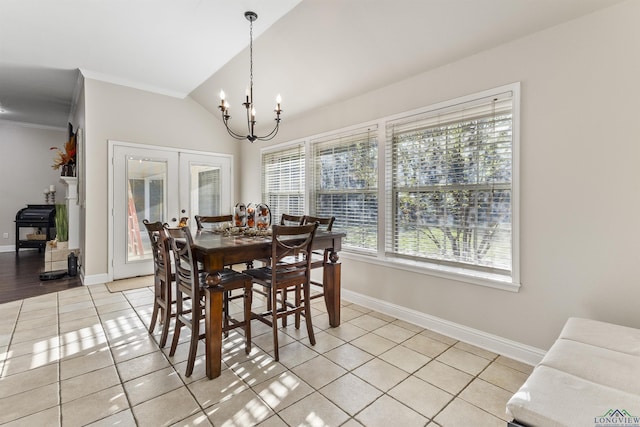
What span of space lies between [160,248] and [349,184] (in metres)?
2.17

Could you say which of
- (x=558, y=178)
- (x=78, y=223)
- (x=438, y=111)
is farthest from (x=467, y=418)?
(x=78, y=223)

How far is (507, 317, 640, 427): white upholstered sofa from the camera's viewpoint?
1081 mm

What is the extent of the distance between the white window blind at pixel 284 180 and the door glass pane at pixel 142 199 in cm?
163

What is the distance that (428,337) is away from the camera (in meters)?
2.77

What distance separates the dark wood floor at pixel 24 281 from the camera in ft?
13.0

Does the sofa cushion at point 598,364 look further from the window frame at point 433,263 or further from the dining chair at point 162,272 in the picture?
the dining chair at point 162,272

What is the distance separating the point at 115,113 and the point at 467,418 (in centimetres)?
534

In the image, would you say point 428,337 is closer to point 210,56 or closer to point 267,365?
point 267,365

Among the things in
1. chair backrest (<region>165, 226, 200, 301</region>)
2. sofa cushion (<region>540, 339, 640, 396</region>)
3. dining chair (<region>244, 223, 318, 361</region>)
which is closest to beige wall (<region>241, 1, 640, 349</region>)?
sofa cushion (<region>540, 339, 640, 396</region>)

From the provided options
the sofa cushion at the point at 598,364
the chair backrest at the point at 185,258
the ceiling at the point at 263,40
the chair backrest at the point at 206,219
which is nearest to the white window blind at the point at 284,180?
the ceiling at the point at 263,40

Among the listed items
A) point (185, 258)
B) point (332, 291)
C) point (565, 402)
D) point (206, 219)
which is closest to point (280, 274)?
point (332, 291)

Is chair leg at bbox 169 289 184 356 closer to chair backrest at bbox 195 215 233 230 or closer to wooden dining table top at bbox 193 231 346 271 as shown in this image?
wooden dining table top at bbox 193 231 346 271

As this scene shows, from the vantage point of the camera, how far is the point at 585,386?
1.23 m

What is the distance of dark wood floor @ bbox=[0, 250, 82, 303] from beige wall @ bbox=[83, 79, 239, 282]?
0.44 meters
